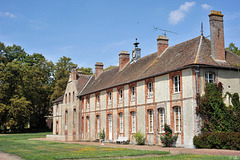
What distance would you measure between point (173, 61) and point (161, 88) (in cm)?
221

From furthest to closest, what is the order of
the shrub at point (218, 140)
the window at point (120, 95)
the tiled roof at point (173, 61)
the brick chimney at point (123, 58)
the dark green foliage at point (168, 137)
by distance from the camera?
the brick chimney at point (123, 58)
the window at point (120, 95)
the dark green foliage at point (168, 137)
the tiled roof at point (173, 61)
the shrub at point (218, 140)

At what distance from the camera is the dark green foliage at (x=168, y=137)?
20.4m

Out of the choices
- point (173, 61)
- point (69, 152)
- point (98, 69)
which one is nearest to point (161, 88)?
point (173, 61)

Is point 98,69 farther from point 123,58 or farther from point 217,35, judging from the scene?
point 217,35

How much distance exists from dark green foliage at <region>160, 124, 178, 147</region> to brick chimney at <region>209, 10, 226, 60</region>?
19.2 ft

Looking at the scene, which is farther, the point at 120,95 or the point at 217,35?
the point at 120,95

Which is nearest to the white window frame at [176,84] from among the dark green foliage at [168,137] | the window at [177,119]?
the window at [177,119]

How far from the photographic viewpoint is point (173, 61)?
22266 millimetres

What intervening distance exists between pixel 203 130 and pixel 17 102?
3725 cm

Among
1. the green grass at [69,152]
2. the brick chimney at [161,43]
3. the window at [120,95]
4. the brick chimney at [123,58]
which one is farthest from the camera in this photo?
the brick chimney at [123,58]

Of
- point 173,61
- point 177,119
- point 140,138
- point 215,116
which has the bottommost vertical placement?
point 140,138

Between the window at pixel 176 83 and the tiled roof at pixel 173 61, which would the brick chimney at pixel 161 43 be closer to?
the tiled roof at pixel 173 61

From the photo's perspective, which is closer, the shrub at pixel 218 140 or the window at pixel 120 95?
the shrub at pixel 218 140

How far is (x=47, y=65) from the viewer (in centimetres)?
5991
